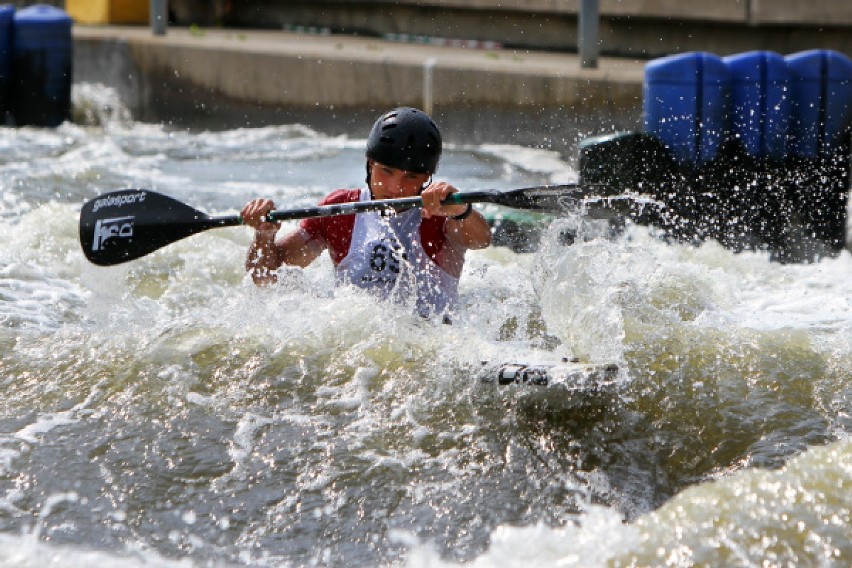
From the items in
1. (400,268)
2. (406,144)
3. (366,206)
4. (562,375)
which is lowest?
(562,375)

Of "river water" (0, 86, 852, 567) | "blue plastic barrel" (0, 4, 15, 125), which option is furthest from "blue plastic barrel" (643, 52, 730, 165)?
"blue plastic barrel" (0, 4, 15, 125)

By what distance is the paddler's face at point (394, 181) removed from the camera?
4.46 meters

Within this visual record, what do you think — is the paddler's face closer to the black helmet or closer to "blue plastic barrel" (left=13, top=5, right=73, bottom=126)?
the black helmet

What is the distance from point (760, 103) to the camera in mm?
6977

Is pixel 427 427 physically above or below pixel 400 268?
below

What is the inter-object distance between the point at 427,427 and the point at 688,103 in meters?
3.65

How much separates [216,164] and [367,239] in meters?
4.89

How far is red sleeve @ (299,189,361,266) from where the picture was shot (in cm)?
464

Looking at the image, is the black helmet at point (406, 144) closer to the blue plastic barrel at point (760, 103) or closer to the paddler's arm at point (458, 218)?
the paddler's arm at point (458, 218)

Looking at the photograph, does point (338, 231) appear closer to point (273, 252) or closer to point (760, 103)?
point (273, 252)

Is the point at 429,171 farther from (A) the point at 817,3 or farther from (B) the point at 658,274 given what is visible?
(A) the point at 817,3

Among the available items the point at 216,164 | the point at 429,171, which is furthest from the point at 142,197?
the point at 216,164

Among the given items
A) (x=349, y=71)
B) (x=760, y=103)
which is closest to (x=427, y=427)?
(x=760, y=103)

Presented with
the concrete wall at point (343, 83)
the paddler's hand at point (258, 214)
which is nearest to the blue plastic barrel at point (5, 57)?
the concrete wall at point (343, 83)
